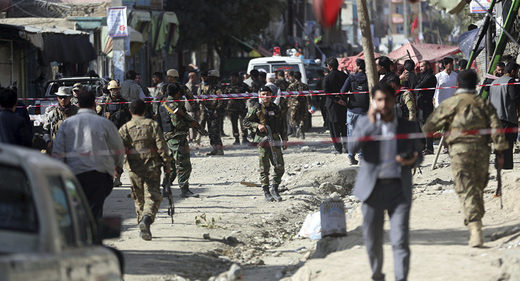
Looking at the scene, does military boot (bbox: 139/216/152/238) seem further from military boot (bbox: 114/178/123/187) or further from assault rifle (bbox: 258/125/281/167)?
military boot (bbox: 114/178/123/187)

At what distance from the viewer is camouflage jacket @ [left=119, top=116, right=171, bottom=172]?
34.2 ft

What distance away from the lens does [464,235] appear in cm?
1002

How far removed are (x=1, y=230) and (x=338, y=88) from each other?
13.7 m

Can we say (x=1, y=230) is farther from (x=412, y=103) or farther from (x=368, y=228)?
(x=412, y=103)

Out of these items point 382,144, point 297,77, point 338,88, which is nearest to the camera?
point 382,144

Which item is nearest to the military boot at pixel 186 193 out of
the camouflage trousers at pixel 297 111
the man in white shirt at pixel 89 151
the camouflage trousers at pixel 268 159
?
the camouflage trousers at pixel 268 159

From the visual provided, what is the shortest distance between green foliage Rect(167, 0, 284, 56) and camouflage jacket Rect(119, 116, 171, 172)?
102 feet

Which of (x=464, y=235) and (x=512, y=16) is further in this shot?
(x=512, y=16)

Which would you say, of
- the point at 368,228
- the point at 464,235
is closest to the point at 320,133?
the point at 464,235

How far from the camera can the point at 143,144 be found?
34.2 ft

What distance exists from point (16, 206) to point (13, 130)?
3594 mm

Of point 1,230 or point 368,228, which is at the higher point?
point 1,230

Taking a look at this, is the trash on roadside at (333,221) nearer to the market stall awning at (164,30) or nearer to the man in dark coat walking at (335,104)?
the man in dark coat walking at (335,104)

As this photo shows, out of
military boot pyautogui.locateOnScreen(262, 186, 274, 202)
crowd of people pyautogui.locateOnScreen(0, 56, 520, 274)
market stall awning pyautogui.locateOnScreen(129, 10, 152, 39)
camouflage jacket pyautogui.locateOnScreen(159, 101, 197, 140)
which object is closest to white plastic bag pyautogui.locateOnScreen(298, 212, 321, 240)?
crowd of people pyautogui.locateOnScreen(0, 56, 520, 274)
